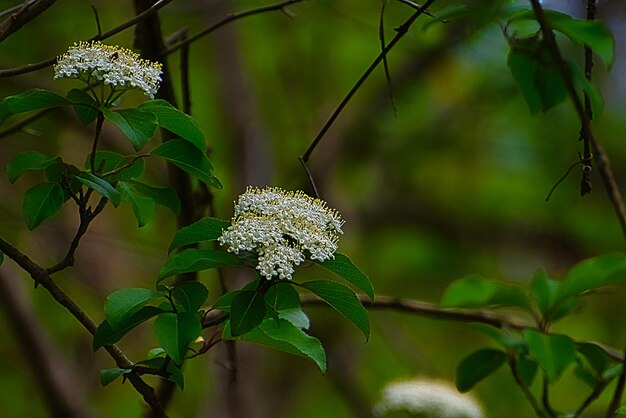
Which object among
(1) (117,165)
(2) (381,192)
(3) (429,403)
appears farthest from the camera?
(2) (381,192)

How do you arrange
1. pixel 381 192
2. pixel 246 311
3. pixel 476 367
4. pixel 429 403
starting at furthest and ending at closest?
pixel 381 192, pixel 429 403, pixel 476 367, pixel 246 311

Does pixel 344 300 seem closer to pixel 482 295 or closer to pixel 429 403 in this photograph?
pixel 482 295

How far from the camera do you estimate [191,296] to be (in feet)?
2.27

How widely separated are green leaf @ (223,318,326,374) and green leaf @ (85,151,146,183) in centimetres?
17

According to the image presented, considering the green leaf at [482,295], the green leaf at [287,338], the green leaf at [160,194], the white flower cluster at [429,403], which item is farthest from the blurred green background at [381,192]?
the green leaf at [287,338]

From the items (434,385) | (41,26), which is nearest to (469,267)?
(434,385)

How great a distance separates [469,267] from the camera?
2.70 meters

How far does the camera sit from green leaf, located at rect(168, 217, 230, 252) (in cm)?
70

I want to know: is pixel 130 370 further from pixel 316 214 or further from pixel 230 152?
pixel 230 152

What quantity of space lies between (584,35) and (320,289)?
40 cm

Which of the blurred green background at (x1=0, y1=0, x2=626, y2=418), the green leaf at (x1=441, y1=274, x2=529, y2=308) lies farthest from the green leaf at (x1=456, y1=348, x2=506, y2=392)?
the blurred green background at (x1=0, y1=0, x2=626, y2=418)

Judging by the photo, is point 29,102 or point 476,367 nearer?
point 29,102

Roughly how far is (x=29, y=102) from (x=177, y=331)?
211 mm

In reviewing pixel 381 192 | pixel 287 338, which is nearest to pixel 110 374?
pixel 287 338
